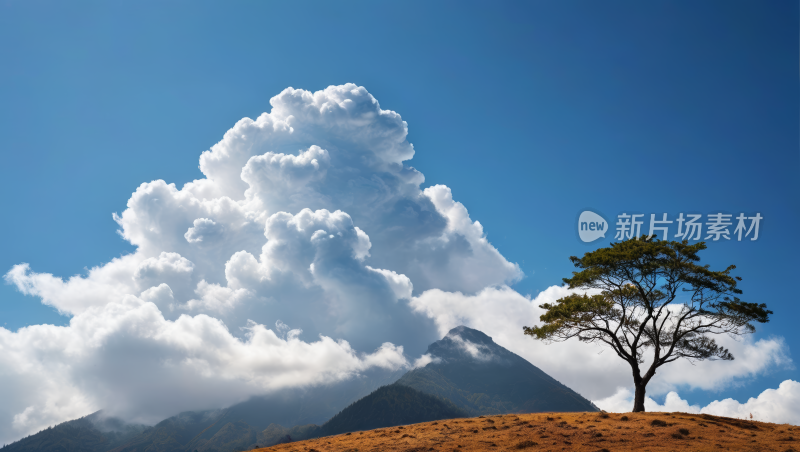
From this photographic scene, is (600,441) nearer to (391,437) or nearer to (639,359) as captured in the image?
(391,437)

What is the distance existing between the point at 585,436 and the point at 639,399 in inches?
569

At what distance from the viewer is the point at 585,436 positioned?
28172 millimetres

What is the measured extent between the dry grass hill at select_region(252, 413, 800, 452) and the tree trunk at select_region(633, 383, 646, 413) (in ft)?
14.9

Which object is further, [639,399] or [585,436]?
[639,399]

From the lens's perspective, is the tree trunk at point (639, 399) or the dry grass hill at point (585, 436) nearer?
the dry grass hill at point (585, 436)

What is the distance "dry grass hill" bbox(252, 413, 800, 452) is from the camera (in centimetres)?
2594

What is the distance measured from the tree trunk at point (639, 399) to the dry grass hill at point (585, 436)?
4.54 m

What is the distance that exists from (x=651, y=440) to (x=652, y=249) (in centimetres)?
1872

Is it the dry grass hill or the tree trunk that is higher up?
the tree trunk

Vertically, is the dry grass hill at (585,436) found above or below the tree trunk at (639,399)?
below

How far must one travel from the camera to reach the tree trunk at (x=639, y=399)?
3872cm

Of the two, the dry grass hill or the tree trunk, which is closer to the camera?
the dry grass hill

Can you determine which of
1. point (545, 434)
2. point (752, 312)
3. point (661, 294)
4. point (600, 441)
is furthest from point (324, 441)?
point (752, 312)

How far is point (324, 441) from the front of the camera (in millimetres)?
35125
